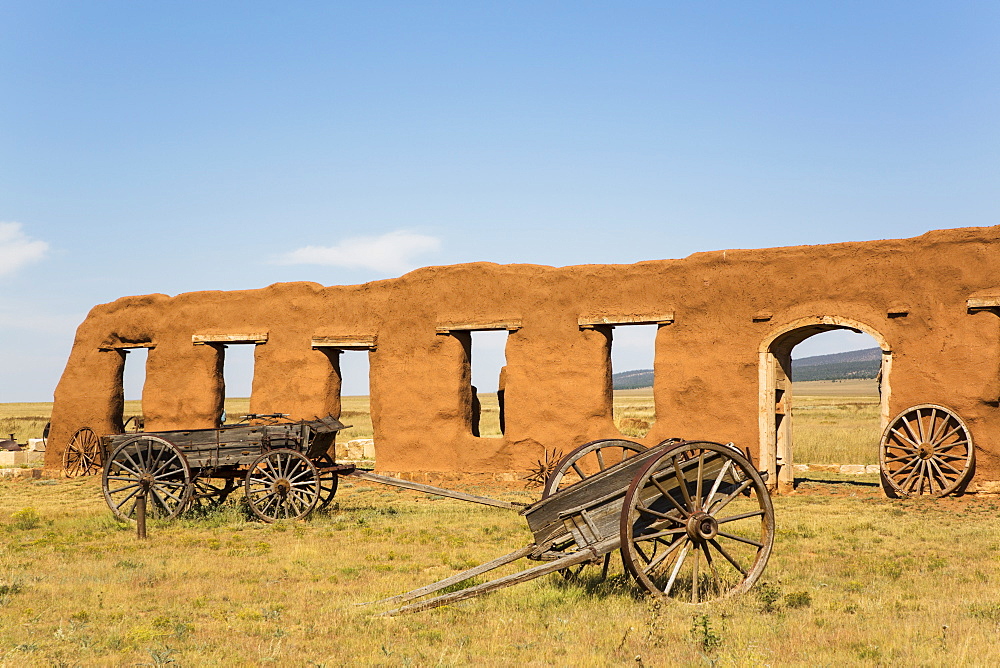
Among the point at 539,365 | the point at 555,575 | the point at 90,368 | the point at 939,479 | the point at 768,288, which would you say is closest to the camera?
the point at 555,575

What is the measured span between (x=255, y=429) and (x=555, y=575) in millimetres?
5422

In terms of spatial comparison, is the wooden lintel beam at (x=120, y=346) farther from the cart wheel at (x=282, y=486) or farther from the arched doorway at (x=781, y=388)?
the arched doorway at (x=781, y=388)

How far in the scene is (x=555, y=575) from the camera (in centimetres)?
839

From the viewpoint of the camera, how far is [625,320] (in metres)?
16.0

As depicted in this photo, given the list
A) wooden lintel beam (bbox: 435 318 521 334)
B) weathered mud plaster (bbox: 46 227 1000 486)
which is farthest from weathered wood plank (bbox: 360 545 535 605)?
wooden lintel beam (bbox: 435 318 521 334)

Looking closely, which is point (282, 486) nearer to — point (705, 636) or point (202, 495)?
point (202, 495)

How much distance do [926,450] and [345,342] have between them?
1069 centimetres

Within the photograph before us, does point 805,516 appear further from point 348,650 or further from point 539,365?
point 348,650

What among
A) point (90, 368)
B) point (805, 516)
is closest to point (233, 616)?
point (805, 516)

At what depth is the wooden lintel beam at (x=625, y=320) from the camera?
51.8ft

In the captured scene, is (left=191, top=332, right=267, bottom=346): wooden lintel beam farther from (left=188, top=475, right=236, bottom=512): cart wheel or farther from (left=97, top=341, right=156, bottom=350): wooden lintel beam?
(left=188, top=475, right=236, bottom=512): cart wheel

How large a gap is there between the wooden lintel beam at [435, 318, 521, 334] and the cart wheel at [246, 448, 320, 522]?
18.7ft

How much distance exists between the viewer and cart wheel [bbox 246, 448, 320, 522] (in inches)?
464

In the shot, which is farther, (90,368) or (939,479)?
(90,368)
